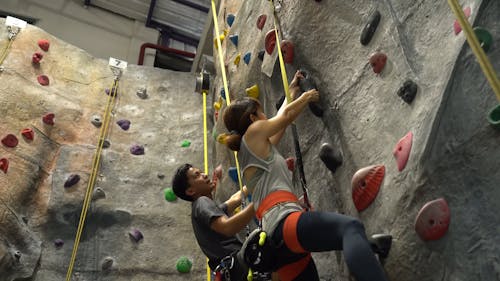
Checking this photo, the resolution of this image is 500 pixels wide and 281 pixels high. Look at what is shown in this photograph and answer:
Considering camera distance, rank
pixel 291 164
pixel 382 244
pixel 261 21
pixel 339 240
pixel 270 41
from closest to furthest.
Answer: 1. pixel 339 240
2. pixel 382 244
3. pixel 291 164
4. pixel 270 41
5. pixel 261 21

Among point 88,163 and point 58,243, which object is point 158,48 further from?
point 58,243

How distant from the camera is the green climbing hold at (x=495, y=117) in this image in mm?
1352

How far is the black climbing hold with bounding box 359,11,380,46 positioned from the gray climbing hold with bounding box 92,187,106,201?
2462 millimetres

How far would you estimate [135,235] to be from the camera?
357 cm

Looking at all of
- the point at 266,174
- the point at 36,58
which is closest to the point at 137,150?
the point at 36,58

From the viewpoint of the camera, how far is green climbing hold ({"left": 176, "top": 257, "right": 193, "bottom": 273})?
3447 millimetres

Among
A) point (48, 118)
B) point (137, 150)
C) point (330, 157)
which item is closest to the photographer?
point (330, 157)

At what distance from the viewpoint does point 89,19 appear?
6715 millimetres

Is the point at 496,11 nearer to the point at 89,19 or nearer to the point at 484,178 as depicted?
the point at 484,178

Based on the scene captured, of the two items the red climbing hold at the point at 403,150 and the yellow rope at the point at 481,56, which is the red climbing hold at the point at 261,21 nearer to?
the red climbing hold at the point at 403,150

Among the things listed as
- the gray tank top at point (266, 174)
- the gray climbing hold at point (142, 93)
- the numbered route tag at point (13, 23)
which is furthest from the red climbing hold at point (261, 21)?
the numbered route tag at point (13, 23)

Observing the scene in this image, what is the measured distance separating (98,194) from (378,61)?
255 cm

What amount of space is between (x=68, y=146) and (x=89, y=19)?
3.27 m

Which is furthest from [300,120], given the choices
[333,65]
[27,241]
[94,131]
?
[94,131]
